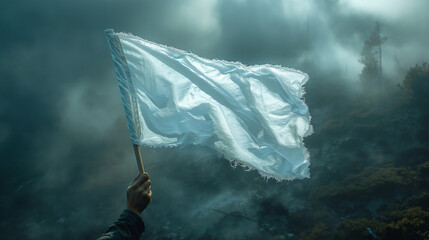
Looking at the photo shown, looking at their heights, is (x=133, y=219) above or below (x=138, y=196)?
below

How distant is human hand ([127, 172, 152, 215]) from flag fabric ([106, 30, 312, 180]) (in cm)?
88

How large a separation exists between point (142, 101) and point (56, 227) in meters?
21.2

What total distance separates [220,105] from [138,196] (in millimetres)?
1583

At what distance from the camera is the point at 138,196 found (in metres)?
1.43

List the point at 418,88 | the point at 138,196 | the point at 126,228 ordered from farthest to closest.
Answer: the point at 418,88
the point at 138,196
the point at 126,228

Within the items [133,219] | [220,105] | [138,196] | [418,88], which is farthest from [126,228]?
[418,88]

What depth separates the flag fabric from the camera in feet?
8.12

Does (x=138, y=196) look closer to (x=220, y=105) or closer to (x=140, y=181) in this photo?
(x=140, y=181)

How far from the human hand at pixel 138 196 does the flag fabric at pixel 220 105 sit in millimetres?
881

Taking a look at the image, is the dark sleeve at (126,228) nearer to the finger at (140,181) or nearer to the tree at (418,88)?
the finger at (140,181)

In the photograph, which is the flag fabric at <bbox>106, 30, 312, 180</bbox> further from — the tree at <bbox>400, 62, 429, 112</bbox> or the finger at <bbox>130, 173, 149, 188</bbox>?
the tree at <bbox>400, 62, 429, 112</bbox>

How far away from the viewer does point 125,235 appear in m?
1.29

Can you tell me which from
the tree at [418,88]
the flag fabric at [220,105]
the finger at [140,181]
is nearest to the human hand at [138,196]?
the finger at [140,181]

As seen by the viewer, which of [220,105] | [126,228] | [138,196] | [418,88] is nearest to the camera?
[126,228]
